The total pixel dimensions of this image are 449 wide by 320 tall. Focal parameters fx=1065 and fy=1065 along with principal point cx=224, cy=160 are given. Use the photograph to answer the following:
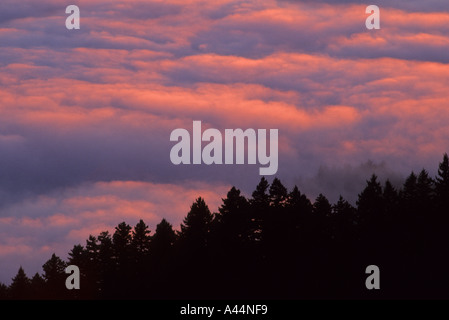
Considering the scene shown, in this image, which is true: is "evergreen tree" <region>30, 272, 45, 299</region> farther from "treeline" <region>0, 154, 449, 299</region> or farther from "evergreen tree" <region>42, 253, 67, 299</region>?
"treeline" <region>0, 154, 449, 299</region>

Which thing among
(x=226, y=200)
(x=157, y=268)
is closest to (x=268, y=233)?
(x=226, y=200)

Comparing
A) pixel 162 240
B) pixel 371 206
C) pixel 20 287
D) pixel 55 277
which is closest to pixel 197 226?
pixel 162 240

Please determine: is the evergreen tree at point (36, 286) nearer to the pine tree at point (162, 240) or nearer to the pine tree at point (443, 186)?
the pine tree at point (162, 240)

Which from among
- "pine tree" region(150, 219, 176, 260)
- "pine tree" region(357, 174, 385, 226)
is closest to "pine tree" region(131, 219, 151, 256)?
"pine tree" region(150, 219, 176, 260)

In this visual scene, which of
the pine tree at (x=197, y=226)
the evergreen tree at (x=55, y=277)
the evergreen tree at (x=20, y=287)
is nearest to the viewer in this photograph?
the pine tree at (x=197, y=226)

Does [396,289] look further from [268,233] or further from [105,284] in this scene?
[105,284]

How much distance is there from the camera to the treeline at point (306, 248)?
135375 millimetres

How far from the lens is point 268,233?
141125 mm

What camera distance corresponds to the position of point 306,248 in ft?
456

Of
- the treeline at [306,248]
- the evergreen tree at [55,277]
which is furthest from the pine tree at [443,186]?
the evergreen tree at [55,277]

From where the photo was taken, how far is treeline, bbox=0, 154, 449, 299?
135375 millimetres

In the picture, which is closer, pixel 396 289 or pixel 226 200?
pixel 396 289

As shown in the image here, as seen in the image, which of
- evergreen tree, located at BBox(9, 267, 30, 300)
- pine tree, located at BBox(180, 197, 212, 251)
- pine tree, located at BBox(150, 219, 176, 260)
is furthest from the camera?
evergreen tree, located at BBox(9, 267, 30, 300)
